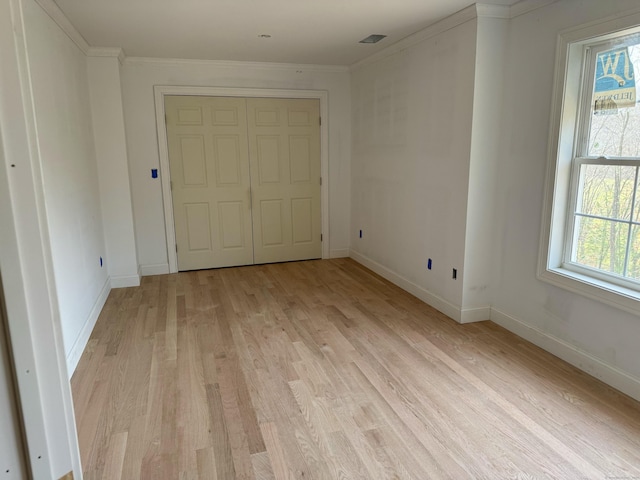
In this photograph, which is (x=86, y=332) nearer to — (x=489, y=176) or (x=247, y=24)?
(x=247, y=24)

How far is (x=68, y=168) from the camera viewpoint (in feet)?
10.3

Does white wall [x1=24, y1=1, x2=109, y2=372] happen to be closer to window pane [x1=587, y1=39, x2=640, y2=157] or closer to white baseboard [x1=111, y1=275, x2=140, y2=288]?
white baseboard [x1=111, y1=275, x2=140, y2=288]

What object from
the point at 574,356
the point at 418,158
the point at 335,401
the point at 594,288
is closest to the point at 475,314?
the point at 574,356

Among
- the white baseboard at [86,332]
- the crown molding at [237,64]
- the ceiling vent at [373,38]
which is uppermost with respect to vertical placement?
the ceiling vent at [373,38]

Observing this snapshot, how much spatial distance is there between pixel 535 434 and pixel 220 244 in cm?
391

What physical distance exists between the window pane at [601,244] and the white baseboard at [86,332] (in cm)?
315

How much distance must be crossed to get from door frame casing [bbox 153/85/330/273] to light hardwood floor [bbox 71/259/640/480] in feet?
4.39

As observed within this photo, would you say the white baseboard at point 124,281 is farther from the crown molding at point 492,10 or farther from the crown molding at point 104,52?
the crown molding at point 492,10

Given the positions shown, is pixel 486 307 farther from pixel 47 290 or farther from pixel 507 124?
pixel 47 290

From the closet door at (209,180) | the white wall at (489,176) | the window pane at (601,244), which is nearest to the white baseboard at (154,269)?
the closet door at (209,180)

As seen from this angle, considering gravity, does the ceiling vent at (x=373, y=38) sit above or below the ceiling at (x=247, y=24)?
above

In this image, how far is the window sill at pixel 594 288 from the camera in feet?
7.82

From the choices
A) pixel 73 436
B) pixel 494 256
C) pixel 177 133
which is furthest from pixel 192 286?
pixel 73 436

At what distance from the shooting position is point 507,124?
10.5ft
